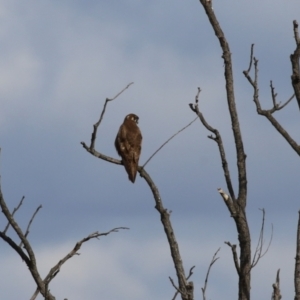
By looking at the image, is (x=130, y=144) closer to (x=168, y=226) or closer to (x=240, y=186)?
(x=168, y=226)

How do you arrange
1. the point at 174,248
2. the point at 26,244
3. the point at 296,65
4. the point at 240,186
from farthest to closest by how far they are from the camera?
1. the point at 174,248
2. the point at 240,186
3. the point at 26,244
4. the point at 296,65

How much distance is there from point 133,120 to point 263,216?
9902 millimetres

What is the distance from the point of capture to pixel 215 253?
8391 mm

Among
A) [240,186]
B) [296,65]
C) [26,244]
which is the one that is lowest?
[26,244]

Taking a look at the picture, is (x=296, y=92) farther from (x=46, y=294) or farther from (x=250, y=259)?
(x=46, y=294)

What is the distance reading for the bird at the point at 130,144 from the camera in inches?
584

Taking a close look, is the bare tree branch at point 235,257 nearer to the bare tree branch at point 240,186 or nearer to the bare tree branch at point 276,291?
the bare tree branch at point 240,186

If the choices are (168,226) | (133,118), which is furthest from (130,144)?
(168,226)

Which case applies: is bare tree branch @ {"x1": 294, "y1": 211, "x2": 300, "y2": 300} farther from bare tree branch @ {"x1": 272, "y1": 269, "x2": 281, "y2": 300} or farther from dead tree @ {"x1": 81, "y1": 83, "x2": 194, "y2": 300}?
dead tree @ {"x1": 81, "y1": 83, "x2": 194, "y2": 300}

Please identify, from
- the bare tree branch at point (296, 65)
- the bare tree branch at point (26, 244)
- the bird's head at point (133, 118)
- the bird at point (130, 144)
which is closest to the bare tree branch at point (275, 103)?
the bare tree branch at point (296, 65)

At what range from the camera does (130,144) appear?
16.1m

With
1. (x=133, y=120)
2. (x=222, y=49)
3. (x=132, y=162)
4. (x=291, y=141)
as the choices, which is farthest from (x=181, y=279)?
(x=133, y=120)

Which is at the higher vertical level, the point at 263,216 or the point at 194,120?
the point at 194,120

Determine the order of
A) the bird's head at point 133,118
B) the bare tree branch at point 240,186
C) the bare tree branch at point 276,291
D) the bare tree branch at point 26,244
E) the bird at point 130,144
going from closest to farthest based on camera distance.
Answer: the bare tree branch at point 276,291, the bare tree branch at point 240,186, the bare tree branch at point 26,244, the bird at point 130,144, the bird's head at point 133,118
